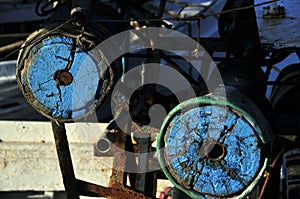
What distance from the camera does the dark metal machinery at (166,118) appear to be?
8.20 ft

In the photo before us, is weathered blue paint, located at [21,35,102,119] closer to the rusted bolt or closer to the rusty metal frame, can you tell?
the rusted bolt

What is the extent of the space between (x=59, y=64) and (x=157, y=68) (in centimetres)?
80

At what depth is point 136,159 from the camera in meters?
3.28

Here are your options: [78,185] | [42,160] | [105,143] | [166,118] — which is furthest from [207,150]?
[42,160]

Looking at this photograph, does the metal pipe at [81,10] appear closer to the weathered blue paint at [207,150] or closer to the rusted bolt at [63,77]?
the rusted bolt at [63,77]

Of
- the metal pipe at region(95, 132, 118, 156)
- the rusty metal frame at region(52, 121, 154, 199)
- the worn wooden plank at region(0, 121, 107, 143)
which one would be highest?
the worn wooden plank at region(0, 121, 107, 143)

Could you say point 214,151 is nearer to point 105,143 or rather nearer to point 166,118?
point 166,118

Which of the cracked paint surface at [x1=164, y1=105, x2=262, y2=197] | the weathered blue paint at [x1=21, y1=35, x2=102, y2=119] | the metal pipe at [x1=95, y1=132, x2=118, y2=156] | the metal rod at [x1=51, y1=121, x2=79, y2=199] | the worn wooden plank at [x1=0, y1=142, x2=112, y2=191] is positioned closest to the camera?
the cracked paint surface at [x1=164, y1=105, x2=262, y2=197]

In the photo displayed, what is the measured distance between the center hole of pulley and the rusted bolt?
0.64m

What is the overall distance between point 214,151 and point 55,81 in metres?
0.71

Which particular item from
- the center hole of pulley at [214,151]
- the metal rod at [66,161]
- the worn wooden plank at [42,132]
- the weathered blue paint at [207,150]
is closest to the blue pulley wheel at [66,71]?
the metal rod at [66,161]

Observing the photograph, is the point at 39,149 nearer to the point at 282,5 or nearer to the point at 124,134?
the point at 124,134

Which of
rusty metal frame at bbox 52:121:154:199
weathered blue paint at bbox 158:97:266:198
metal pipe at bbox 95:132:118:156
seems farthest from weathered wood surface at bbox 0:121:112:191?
A: weathered blue paint at bbox 158:97:266:198

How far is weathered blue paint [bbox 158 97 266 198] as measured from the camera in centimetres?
248
